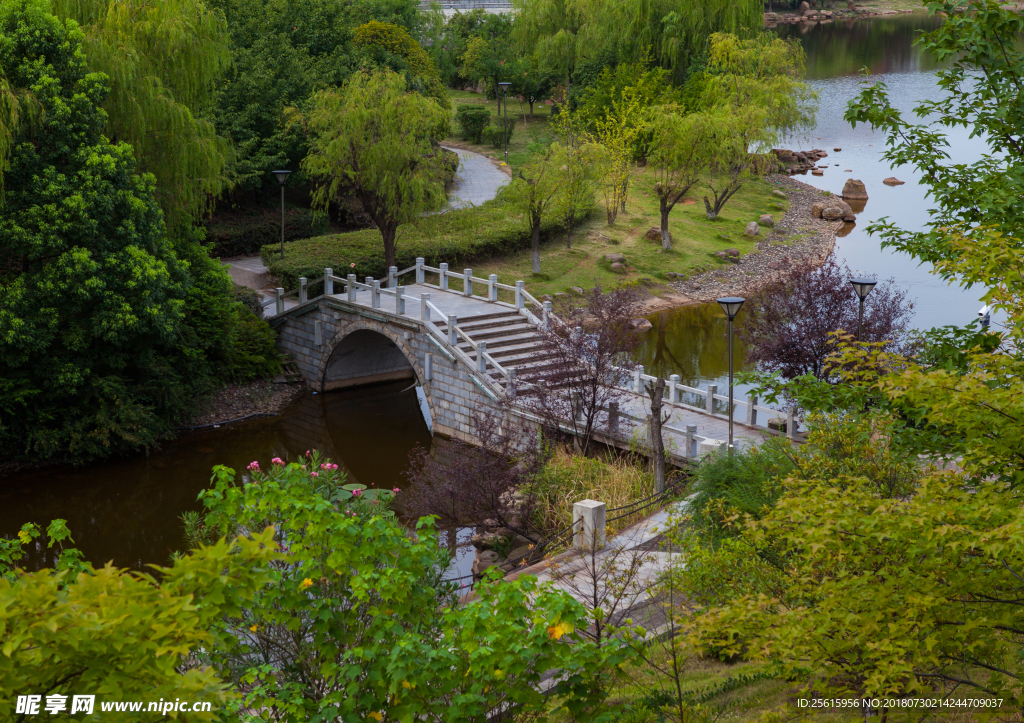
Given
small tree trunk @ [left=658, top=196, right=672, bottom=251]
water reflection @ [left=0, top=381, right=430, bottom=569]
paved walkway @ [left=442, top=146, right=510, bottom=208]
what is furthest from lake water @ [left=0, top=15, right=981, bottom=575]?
paved walkway @ [left=442, top=146, right=510, bottom=208]

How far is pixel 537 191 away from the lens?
30.1 m

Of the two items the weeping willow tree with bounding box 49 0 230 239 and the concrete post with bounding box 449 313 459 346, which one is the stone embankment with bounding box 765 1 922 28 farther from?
the weeping willow tree with bounding box 49 0 230 239

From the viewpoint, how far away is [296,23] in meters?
35.7

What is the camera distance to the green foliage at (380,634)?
5.82m

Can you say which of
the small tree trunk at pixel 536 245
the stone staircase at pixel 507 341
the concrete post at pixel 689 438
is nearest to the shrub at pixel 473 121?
the small tree trunk at pixel 536 245

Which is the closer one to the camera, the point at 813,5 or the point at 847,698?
the point at 847,698

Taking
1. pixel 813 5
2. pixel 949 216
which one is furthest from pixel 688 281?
pixel 813 5

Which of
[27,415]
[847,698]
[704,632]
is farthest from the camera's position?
[27,415]

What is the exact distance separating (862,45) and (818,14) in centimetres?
1819

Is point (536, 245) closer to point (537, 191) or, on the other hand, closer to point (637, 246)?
point (537, 191)

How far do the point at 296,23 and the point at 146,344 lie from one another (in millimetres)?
19699

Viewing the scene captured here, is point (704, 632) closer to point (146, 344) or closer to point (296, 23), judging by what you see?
point (146, 344)

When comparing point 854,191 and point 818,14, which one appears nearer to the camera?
point 854,191

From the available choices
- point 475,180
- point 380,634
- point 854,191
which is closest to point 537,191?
point 475,180
